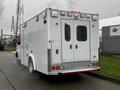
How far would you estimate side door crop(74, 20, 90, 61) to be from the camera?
28.7 ft

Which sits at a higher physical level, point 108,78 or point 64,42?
point 64,42

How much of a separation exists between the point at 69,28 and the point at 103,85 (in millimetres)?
2470

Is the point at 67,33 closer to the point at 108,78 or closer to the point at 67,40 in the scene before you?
the point at 67,40

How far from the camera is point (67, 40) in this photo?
856cm

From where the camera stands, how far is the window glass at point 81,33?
8820 millimetres

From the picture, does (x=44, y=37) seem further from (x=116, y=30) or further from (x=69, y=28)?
(x=116, y=30)

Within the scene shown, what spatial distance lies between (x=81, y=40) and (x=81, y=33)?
28 cm

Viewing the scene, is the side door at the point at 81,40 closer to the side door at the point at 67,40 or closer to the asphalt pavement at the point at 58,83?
the side door at the point at 67,40

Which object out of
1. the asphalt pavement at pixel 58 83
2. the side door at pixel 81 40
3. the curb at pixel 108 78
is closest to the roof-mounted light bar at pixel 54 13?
the side door at pixel 81 40

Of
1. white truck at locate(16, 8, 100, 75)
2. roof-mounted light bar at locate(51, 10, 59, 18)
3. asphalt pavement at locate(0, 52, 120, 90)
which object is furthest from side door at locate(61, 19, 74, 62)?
asphalt pavement at locate(0, 52, 120, 90)

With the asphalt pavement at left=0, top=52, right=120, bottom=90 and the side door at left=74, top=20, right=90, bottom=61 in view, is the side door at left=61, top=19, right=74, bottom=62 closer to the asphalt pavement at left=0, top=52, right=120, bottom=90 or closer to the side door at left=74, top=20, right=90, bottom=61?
the side door at left=74, top=20, right=90, bottom=61

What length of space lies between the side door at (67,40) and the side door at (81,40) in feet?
0.64

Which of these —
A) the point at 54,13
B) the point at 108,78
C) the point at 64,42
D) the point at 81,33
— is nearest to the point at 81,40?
the point at 81,33

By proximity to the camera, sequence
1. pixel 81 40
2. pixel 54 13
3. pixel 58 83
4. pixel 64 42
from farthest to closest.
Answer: pixel 81 40 → pixel 58 83 → pixel 64 42 → pixel 54 13
